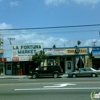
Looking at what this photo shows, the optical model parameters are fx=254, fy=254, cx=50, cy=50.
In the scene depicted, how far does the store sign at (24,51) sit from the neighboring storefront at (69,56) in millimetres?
1559

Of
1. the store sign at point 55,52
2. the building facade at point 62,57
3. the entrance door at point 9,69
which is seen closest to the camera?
the building facade at point 62,57

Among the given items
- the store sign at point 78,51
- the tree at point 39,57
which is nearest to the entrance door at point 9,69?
the tree at point 39,57

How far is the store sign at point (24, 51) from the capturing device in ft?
129

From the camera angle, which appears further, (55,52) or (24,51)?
(24,51)

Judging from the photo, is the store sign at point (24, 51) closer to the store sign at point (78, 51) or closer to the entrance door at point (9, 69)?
the entrance door at point (9, 69)

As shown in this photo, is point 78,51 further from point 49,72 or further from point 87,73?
point 49,72

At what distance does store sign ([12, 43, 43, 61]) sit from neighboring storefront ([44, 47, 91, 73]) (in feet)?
5.11

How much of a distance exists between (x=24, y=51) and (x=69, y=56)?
701 centimetres

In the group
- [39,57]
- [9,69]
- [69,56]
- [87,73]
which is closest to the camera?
[87,73]

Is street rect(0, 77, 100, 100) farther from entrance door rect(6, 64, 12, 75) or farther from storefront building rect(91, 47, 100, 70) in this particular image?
entrance door rect(6, 64, 12, 75)

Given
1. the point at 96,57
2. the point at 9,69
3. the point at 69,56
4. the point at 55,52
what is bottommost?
the point at 9,69

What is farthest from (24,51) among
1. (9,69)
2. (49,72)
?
(49,72)

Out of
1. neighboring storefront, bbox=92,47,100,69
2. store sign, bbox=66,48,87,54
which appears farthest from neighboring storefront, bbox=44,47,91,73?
neighboring storefront, bbox=92,47,100,69

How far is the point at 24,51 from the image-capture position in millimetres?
39344
